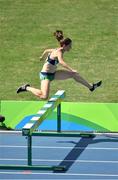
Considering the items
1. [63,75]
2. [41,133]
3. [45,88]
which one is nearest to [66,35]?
[63,75]

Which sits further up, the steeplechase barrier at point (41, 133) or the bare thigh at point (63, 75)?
the bare thigh at point (63, 75)

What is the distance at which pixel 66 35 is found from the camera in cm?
2105

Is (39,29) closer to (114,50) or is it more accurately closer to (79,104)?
(114,50)

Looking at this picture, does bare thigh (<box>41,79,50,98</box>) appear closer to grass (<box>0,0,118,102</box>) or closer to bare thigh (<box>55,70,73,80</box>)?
bare thigh (<box>55,70,73,80</box>)

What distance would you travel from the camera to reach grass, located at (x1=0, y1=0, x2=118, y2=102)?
17.7 m

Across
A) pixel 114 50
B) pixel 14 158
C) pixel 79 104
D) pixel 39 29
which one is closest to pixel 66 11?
pixel 39 29

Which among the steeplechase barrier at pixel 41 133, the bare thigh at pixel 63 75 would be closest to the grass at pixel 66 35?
the bare thigh at pixel 63 75

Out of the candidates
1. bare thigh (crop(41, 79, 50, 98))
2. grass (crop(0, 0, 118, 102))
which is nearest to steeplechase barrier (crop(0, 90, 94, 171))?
bare thigh (crop(41, 79, 50, 98))

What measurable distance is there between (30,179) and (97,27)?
11.9 metres

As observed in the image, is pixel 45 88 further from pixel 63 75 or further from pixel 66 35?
pixel 66 35

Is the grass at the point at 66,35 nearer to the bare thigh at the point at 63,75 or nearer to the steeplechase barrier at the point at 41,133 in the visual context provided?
the bare thigh at the point at 63,75

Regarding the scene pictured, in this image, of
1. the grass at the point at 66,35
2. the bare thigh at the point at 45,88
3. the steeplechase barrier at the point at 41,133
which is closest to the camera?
the steeplechase barrier at the point at 41,133

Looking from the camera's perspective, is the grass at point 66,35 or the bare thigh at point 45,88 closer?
the bare thigh at point 45,88

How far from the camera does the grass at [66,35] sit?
17.7 metres
